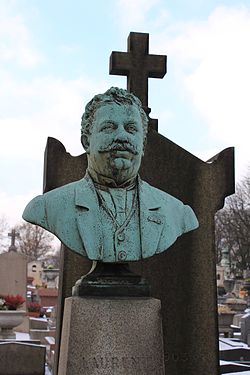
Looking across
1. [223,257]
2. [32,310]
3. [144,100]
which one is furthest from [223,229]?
[144,100]

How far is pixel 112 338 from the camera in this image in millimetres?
3840

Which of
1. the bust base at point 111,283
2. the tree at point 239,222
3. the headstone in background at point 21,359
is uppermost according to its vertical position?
the tree at point 239,222

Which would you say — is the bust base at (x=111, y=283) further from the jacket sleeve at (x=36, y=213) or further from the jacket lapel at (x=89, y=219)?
the jacket sleeve at (x=36, y=213)

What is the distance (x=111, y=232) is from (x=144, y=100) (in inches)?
99.4

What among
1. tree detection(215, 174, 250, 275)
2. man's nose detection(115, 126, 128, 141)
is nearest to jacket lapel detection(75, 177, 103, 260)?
man's nose detection(115, 126, 128, 141)

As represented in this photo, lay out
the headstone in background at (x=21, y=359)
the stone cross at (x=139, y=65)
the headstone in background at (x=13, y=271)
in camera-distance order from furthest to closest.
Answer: the headstone in background at (x=13, y=271), the headstone in background at (x=21, y=359), the stone cross at (x=139, y=65)

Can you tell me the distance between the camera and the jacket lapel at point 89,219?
398cm

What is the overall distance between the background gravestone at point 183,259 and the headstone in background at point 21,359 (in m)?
2.98

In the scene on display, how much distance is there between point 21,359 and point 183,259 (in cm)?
356

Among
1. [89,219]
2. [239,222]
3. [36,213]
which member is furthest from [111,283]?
[239,222]

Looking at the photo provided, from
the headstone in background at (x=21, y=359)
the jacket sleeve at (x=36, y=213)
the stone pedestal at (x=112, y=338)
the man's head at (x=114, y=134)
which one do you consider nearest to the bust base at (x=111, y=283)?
the stone pedestal at (x=112, y=338)

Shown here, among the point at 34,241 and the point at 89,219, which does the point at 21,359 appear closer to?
the point at 89,219

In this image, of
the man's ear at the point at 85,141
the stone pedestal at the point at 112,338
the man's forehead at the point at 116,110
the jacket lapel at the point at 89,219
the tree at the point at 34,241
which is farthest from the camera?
the tree at the point at 34,241

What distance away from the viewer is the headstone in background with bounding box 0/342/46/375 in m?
8.32
